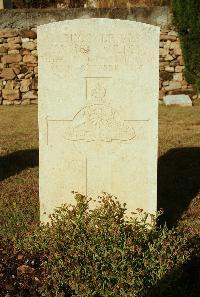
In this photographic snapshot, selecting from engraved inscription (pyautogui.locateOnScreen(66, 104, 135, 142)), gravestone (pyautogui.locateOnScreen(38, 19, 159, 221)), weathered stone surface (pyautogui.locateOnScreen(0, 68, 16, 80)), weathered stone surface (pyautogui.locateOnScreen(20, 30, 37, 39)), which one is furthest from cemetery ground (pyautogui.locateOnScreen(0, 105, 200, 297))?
weathered stone surface (pyautogui.locateOnScreen(20, 30, 37, 39))

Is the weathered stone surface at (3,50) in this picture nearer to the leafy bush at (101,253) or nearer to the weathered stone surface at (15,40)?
the weathered stone surface at (15,40)

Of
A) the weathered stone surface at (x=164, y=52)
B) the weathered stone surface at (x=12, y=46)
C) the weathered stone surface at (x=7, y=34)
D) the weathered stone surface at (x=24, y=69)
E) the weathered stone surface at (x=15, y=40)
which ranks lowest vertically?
the weathered stone surface at (x=24, y=69)

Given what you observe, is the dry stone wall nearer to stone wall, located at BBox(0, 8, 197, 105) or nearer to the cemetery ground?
stone wall, located at BBox(0, 8, 197, 105)

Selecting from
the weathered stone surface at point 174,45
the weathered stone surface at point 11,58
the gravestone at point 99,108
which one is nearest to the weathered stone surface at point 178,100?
the weathered stone surface at point 174,45

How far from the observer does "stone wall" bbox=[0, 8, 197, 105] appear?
1238 cm

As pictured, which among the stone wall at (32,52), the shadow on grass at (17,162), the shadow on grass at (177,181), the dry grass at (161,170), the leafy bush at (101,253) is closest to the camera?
the leafy bush at (101,253)

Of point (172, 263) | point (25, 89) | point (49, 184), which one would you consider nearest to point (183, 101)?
point (25, 89)

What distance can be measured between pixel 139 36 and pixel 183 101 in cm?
821

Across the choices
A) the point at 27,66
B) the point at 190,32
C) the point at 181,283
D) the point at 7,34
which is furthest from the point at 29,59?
the point at 181,283

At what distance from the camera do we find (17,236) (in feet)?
14.3

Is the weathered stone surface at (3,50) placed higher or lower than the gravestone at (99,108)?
higher

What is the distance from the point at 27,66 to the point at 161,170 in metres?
6.84

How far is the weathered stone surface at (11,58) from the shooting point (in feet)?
41.3

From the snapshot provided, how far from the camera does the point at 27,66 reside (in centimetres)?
1270
